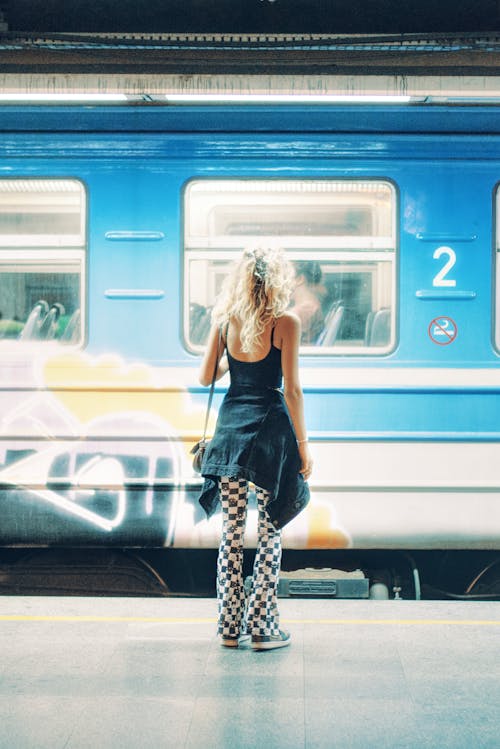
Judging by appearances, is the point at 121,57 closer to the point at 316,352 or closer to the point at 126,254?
the point at 126,254

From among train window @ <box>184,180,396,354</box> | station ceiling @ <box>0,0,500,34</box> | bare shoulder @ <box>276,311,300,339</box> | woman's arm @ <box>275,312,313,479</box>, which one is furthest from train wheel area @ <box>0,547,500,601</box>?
station ceiling @ <box>0,0,500,34</box>

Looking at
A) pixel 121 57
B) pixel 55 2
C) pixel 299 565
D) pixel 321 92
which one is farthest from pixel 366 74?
pixel 299 565

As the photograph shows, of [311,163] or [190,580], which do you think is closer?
[311,163]

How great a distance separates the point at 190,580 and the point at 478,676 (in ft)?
7.36

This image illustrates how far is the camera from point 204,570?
555cm

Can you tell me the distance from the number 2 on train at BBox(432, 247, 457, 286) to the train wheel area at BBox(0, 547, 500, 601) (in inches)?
62.0

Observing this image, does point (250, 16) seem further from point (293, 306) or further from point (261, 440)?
point (261, 440)

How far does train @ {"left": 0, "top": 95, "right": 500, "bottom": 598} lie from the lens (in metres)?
4.95

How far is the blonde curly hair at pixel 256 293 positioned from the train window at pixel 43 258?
138 cm

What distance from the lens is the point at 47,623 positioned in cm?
448

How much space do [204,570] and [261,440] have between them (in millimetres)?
1912

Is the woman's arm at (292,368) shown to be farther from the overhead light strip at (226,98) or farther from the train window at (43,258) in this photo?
the train window at (43,258)

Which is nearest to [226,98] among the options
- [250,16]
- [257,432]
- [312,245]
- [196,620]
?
[250,16]

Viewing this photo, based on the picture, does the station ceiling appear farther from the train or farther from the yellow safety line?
the yellow safety line
